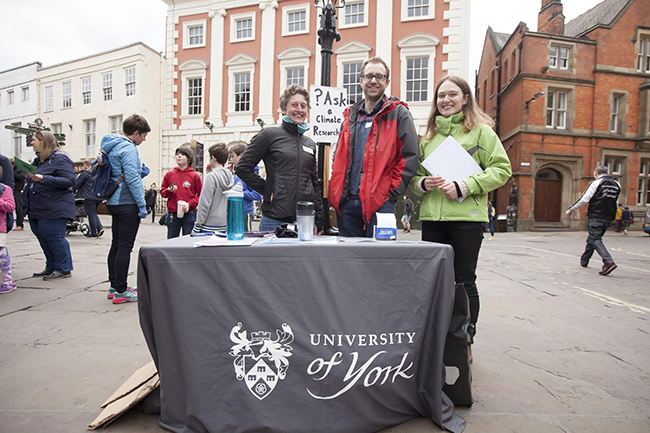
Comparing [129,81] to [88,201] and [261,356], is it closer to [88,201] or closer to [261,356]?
[88,201]

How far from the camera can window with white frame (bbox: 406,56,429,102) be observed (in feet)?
49.8

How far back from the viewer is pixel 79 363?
2328mm

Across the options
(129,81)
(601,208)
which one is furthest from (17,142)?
(601,208)

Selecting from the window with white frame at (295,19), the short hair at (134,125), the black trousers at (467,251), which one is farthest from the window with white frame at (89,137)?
the black trousers at (467,251)

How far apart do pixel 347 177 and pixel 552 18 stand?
22734 mm

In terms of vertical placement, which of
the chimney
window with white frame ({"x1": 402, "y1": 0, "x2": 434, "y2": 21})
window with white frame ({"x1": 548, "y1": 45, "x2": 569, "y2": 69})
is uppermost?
the chimney

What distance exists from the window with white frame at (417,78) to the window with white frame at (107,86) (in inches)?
655

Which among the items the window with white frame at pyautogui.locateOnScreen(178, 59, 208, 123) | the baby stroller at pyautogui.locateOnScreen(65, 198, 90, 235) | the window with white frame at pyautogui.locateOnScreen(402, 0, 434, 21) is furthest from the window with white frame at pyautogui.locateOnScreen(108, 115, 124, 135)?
the window with white frame at pyautogui.locateOnScreen(402, 0, 434, 21)

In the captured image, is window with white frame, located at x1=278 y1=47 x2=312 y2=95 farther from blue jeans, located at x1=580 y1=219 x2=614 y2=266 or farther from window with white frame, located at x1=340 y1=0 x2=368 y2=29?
blue jeans, located at x1=580 y1=219 x2=614 y2=266

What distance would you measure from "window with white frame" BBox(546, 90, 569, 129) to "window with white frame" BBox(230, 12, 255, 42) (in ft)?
50.1

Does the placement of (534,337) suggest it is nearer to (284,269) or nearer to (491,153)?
(491,153)

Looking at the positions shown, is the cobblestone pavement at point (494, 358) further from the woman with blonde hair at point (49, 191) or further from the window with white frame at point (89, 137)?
the window with white frame at point (89, 137)

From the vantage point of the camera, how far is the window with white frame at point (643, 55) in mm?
18531

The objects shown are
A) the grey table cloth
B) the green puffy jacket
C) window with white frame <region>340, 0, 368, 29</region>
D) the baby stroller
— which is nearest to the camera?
the grey table cloth
